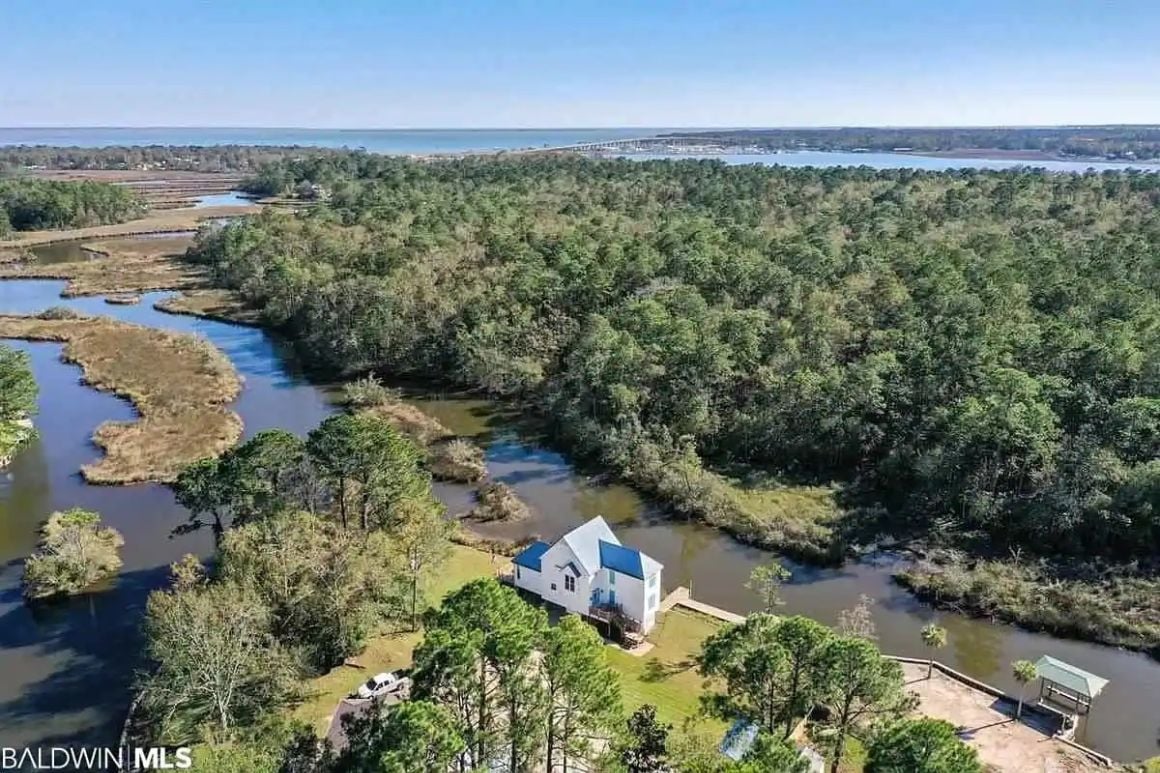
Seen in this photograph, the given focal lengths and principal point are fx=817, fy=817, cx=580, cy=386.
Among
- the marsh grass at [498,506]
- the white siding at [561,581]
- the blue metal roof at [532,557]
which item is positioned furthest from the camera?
the marsh grass at [498,506]

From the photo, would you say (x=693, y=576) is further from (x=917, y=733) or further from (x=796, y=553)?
(x=917, y=733)

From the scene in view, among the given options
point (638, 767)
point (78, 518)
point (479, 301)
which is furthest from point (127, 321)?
point (638, 767)

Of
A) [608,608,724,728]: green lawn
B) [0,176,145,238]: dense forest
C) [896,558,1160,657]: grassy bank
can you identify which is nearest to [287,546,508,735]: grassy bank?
[608,608,724,728]: green lawn

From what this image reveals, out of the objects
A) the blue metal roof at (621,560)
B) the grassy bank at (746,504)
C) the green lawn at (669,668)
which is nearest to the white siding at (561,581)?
the blue metal roof at (621,560)

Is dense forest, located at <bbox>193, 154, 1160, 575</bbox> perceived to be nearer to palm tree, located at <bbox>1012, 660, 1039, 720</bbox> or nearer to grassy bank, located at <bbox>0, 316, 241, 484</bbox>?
grassy bank, located at <bbox>0, 316, 241, 484</bbox>

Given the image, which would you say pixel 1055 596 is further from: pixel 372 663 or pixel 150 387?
pixel 150 387

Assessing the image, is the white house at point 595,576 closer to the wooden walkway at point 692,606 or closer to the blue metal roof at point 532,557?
the blue metal roof at point 532,557
